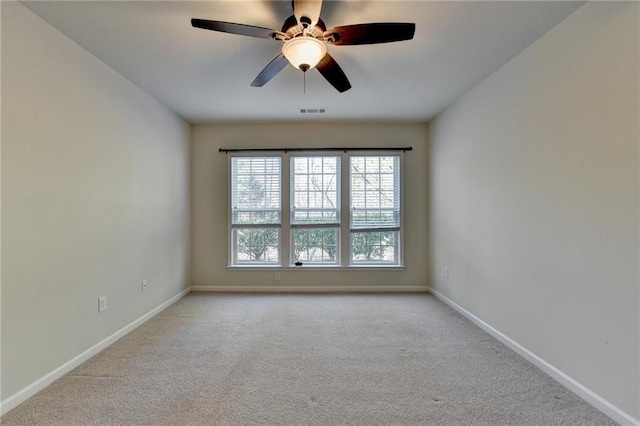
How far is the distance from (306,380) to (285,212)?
2498mm

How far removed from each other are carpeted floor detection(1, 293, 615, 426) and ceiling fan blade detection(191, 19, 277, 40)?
223 cm

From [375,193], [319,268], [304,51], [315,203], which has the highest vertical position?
[304,51]

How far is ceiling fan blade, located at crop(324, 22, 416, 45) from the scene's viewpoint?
61.9 inches

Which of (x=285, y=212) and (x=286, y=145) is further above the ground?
(x=286, y=145)

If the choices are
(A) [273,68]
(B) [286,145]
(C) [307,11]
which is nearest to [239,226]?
(B) [286,145]

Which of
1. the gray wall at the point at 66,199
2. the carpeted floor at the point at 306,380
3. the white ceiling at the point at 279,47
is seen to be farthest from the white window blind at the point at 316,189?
the gray wall at the point at 66,199

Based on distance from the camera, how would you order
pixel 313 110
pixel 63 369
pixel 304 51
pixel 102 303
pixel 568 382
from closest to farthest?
pixel 304 51
pixel 568 382
pixel 63 369
pixel 102 303
pixel 313 110

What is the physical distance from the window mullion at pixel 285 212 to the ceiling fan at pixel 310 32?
225 cm

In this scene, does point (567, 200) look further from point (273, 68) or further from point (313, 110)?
point (313, 110)

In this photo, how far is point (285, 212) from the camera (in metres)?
4.12

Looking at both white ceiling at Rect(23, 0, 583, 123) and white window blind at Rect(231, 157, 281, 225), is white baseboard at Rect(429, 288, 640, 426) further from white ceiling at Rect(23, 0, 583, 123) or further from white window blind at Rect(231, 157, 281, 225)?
white window blind at Rect(231, 157, 281, 225)

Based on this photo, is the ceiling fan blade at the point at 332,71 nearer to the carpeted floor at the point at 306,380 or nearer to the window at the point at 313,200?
the window at the point at 313,200

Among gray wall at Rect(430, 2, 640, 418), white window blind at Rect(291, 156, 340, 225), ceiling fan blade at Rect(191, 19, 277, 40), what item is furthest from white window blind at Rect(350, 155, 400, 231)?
ceiling fan blade at Rect(191, 19, 277, 40)

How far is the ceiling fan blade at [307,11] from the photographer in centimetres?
148
